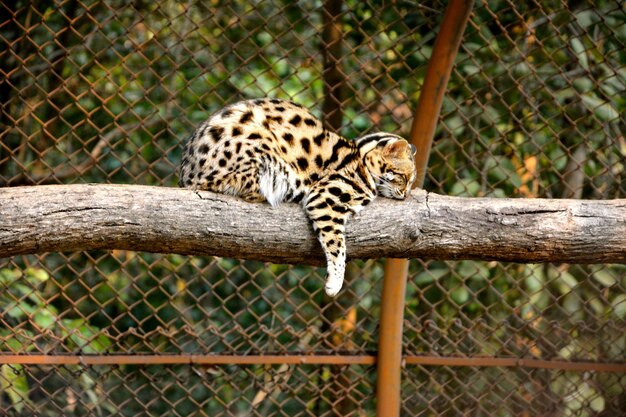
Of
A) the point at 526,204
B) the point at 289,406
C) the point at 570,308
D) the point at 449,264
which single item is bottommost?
the point at 289,406

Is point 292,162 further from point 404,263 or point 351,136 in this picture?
point 351,136

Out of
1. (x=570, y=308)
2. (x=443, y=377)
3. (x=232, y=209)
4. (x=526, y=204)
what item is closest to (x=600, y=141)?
(x=570, y=308)

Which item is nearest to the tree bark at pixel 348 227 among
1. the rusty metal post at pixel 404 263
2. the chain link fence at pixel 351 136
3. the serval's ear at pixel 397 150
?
the serval's ear at pixel 397 150

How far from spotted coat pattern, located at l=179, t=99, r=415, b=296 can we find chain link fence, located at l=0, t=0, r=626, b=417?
58 centimetres

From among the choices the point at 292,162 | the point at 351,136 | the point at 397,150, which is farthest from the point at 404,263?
the point at 351,136

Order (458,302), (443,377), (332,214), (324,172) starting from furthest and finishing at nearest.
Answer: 1. (458,302)
2. (443,377)
3. (324,172)
4. (332,214)

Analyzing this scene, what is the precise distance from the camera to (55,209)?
2754 mm

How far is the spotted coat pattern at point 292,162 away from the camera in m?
3.32

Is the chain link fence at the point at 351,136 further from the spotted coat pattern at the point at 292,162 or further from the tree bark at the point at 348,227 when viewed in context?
the tree bark at the point at 348,227

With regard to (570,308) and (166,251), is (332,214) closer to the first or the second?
(166,251)

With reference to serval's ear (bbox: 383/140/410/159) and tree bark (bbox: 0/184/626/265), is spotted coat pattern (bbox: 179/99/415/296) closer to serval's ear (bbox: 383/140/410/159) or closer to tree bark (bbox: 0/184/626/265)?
serval's ear (bbox: 383/140/410/159)

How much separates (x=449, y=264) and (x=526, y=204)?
152cm

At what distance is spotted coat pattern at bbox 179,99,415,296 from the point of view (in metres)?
3.32

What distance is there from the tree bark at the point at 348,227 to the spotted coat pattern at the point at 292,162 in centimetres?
16
